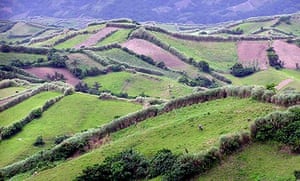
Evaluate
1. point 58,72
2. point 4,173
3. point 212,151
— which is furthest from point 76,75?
point 212,151

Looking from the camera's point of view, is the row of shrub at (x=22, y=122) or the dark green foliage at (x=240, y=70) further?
the dark green foliage at (x=240, y=70)

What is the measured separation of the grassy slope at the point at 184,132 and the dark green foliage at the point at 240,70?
218 feet

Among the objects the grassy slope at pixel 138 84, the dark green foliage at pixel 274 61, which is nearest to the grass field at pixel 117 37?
the grassy slope at pixel 138 84

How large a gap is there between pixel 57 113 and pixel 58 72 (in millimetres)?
38950

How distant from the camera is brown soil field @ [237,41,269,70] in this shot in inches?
4549

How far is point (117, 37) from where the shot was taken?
134 meters

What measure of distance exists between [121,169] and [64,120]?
3201cm

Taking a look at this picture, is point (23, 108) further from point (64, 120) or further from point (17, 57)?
point (17, 57)

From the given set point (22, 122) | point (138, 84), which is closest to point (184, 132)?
point (22, 122)

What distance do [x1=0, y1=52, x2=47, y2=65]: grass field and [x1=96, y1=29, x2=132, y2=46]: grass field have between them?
18.8 m

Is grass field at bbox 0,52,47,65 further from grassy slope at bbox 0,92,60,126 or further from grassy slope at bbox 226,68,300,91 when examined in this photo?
grassy slope at bbox 226,68,300,91

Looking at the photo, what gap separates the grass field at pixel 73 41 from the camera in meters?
140

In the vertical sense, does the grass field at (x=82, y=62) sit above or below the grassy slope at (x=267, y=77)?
above

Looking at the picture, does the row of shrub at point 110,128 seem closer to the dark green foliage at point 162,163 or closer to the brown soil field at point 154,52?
the dark green foliage at point 162,163
